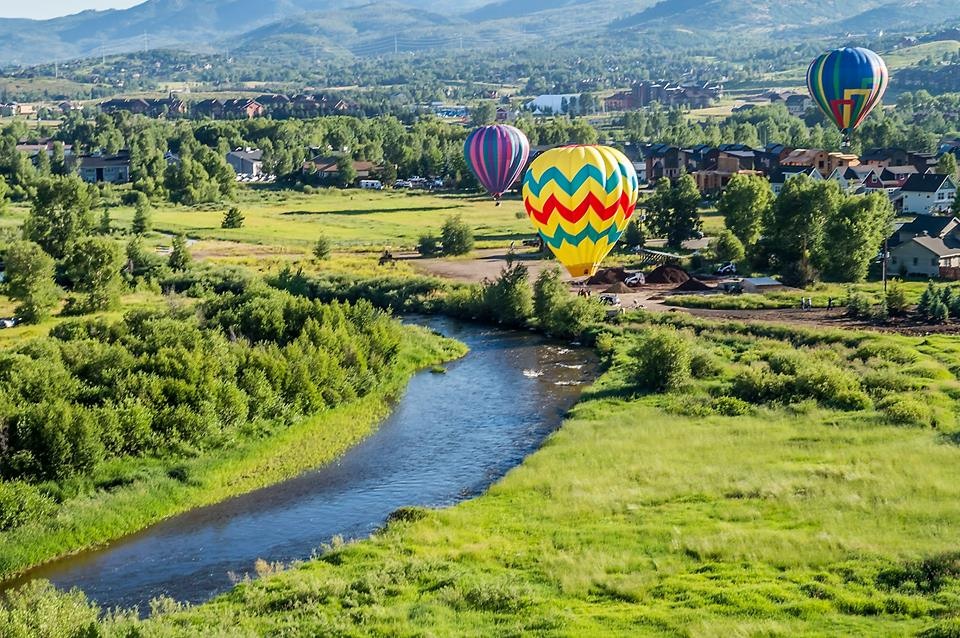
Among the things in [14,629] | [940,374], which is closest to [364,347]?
[940,374]

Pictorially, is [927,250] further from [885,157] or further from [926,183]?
[885,157]

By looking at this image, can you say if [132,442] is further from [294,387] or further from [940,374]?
[940,374]

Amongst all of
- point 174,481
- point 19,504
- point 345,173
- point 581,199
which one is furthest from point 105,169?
point 19,504

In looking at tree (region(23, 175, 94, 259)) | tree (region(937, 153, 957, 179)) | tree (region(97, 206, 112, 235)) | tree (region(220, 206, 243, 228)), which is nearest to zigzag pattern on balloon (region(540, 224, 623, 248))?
tree (region(23, 175, 94, 259))

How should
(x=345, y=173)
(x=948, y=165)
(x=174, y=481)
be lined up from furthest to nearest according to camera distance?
1. (x=345, y=173)
2. (x=948, y=165)
3. (x=174, y=481)

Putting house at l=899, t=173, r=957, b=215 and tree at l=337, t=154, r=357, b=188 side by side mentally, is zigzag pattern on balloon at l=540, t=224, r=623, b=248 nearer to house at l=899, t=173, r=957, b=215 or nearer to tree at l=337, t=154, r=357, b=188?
house at l=899, t=173, r=957, b=215

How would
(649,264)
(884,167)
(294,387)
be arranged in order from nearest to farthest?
(294,387), (649,264), (884,167)

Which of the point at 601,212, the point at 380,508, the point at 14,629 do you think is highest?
the point at 601,212
